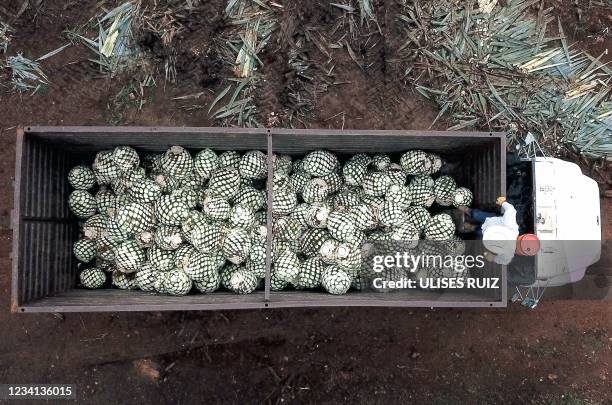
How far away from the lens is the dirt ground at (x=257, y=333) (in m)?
6.18

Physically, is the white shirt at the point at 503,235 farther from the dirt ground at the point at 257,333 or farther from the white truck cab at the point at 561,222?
the dirt ground at the point at 257,333

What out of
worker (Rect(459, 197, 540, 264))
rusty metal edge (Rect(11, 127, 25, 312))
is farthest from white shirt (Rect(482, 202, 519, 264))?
rusty metal edge (Rect(11, 127, 25, 312))

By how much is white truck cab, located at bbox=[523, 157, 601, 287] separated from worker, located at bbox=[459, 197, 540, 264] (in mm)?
369

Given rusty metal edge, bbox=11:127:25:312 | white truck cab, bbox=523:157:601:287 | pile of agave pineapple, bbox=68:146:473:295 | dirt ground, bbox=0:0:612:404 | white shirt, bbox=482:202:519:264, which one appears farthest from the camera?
dirt ground, bbox=0:0:612:404

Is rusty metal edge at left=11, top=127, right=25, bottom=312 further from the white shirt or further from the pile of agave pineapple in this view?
the white shirt

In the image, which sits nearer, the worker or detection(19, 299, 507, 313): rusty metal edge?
detection(19, 299, 507, 313): rusty metal edge

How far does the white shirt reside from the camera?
4.80 meters

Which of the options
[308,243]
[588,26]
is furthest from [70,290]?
[588,26]

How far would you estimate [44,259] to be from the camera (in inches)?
193

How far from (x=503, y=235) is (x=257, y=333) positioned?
309 cm

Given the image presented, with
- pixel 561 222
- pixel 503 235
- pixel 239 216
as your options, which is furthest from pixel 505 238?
pixel 239 216

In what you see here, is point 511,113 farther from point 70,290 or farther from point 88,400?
point 88,400

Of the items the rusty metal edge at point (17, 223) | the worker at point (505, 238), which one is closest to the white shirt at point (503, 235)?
the worker at point (505, 238)

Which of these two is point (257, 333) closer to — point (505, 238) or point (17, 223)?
point (17, 223)
